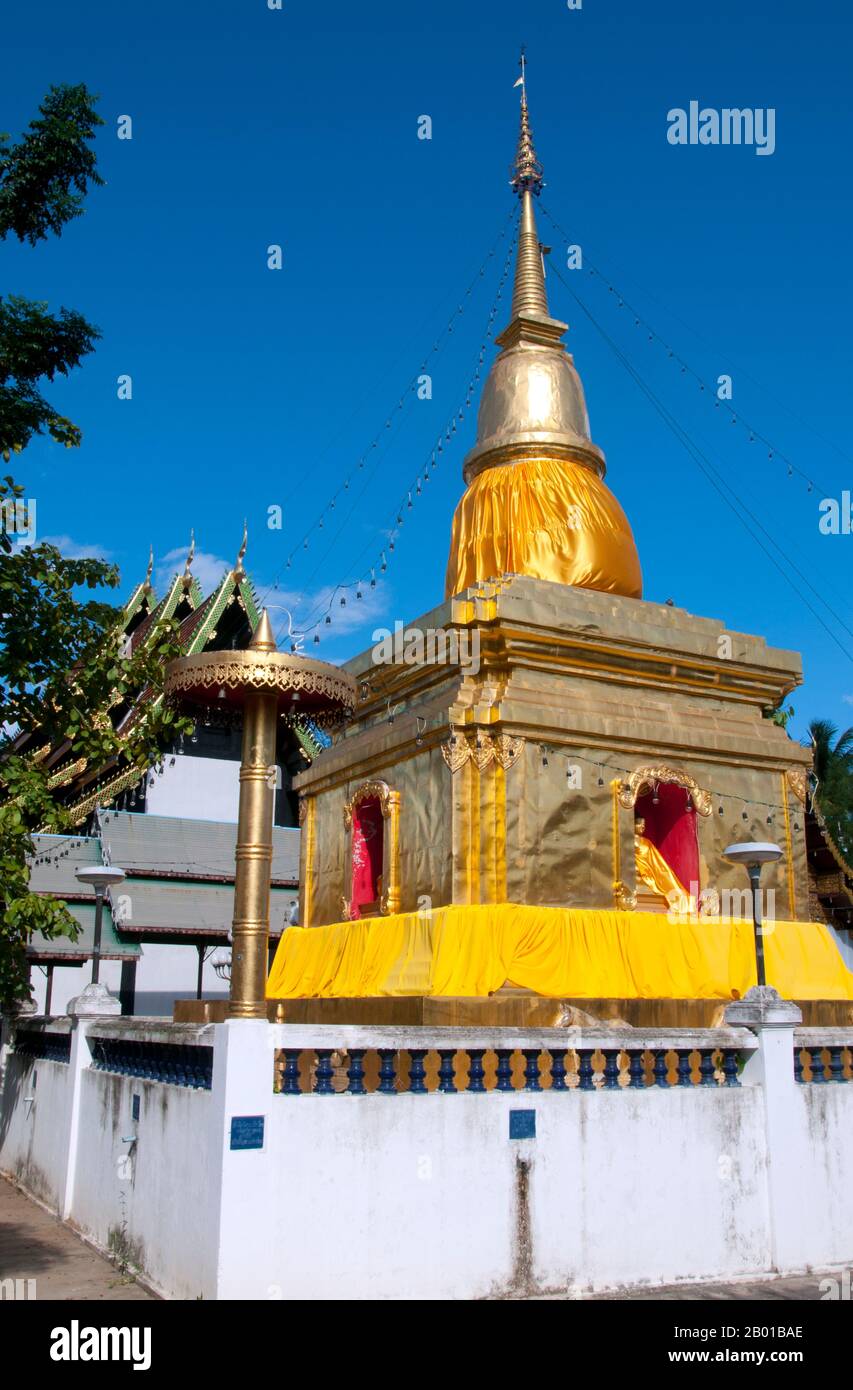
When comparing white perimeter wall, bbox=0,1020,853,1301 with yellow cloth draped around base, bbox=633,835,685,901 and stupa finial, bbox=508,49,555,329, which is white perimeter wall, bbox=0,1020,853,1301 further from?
stupa finial, bbox=508,49,555,329

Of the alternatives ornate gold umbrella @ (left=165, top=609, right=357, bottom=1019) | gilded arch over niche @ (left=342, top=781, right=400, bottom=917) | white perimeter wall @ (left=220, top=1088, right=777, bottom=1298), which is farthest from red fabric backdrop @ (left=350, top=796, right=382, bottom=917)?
white perimeter wall @ (left=220, top=1088, right=777, bottom=1298)

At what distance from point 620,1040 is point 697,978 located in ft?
23.5

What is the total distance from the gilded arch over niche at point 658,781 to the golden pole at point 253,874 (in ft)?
26.7

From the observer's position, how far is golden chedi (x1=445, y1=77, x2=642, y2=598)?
17938 millimetres

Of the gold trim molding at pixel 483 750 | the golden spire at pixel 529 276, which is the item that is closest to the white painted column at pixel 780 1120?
the gold trim molding at pixel 483 750

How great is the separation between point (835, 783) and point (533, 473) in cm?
2159

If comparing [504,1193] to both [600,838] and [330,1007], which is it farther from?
[600,838]

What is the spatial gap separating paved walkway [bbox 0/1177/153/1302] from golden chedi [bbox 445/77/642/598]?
10239mm

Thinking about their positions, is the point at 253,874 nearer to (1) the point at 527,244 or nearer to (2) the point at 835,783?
(1) the point at 527,244

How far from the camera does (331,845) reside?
18.0 m

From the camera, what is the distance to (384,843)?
16234 mm

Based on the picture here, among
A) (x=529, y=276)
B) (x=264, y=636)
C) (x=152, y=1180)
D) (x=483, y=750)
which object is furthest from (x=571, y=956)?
(x=529, y=276)

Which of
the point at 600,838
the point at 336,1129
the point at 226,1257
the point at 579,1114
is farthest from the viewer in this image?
the point at 600,838

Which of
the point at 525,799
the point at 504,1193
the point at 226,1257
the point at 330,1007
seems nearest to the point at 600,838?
the point at 525,799
